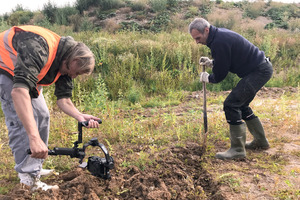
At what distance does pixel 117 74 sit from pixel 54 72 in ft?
14.7

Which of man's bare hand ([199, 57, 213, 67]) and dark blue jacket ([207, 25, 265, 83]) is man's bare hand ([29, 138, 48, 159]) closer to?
dark blue jacket ([207, 25, 265, 83])

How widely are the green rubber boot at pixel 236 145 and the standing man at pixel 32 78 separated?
6.59 feet

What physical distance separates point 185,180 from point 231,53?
1.77 meters

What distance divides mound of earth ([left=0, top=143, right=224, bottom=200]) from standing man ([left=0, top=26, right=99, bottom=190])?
205 millimetres

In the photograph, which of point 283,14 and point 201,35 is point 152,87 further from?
point 283,14

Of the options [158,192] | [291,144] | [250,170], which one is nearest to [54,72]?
[158,192]

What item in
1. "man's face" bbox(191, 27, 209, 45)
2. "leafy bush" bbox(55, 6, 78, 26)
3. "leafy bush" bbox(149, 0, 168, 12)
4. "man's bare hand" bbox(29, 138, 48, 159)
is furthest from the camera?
"leafy bush" bbox(149, 0, 168, 12)

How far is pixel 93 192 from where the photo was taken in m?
2.91

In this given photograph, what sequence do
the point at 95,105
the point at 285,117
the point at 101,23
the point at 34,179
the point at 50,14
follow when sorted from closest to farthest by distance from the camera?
1. the point at 34,179
2. the point at 285,117
3. the point at 95,105
4. the point at 101,23
5. the point at 50,14

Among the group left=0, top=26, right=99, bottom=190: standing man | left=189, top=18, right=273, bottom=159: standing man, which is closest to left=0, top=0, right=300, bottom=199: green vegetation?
left=189, top=18, right=273, bottom=159: standing man

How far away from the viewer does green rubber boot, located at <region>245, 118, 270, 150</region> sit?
3996 mm

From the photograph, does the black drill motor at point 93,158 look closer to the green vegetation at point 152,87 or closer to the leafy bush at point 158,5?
the green vegetation at point 152,87

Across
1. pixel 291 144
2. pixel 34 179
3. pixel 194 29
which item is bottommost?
pixel 291 144

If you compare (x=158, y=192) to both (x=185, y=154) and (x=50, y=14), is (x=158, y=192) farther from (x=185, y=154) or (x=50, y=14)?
(x=50, y=14)
